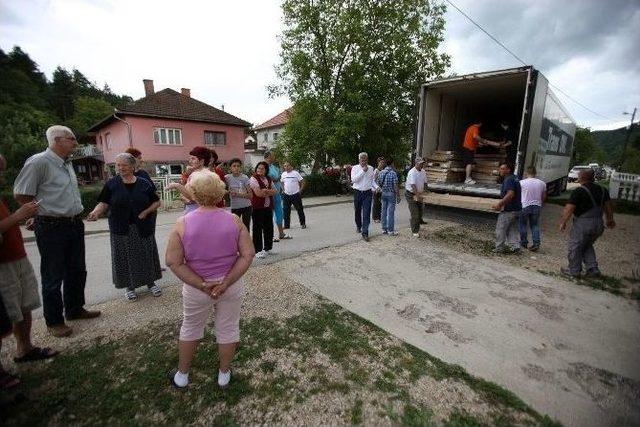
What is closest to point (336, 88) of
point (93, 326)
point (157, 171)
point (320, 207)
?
point (320, 207)

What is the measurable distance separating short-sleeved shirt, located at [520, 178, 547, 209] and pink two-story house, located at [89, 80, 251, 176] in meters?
21.4

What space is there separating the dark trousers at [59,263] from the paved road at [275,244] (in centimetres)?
75

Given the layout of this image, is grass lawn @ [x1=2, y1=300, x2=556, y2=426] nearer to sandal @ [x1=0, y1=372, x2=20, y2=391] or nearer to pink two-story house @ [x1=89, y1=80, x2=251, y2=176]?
sandal @ [x1=0, y1=372, x2=20, y2=391]

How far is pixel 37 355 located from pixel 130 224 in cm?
145

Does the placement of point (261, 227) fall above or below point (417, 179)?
below

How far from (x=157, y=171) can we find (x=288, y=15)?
13.3 metres

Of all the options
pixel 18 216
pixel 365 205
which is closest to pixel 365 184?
pixel 365 205

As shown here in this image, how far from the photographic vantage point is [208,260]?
208 centimetres

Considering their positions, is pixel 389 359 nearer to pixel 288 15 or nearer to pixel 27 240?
pixel 27 240

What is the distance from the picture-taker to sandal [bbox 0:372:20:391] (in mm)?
2207

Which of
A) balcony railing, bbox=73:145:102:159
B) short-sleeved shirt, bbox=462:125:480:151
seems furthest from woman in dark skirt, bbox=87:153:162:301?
balcony railing, bbox=73:145:102:159

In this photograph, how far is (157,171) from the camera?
21.1 m

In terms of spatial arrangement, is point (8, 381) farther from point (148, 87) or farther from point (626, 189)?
point (148, 87)

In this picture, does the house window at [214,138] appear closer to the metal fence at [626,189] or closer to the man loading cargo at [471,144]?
the man loading cargo at [471,144]
